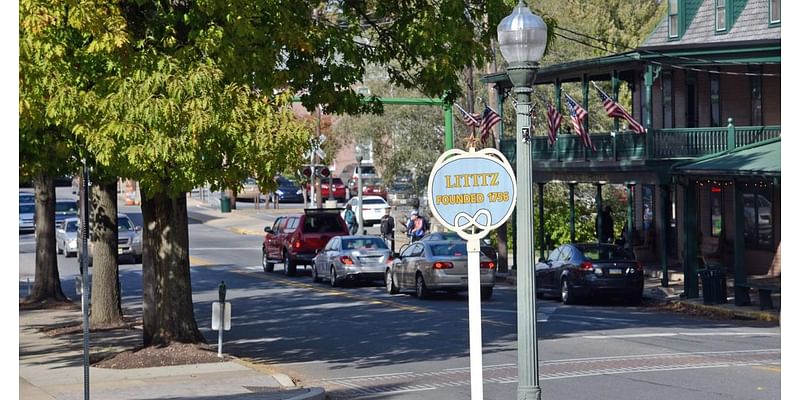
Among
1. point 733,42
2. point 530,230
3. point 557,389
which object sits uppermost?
point 733,42

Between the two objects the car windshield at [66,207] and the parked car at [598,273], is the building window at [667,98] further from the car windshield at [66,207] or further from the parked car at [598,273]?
the car windshield at [66,207]

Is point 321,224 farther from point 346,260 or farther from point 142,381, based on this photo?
point 142,381

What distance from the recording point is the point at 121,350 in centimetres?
2011

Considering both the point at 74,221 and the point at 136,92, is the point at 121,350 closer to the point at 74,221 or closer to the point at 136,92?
the point at 136,92

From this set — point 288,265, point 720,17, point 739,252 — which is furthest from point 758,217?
point 288,265

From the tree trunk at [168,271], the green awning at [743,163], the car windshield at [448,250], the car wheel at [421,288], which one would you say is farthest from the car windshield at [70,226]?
the tree trunk at [168,271]

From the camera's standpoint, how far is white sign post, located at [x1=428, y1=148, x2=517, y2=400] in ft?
32.1

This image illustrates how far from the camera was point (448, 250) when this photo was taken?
28.5 m

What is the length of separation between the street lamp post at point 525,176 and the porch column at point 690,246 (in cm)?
1875

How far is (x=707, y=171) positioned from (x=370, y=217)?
111 feet

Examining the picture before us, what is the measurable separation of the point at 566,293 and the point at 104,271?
11.0 meters
